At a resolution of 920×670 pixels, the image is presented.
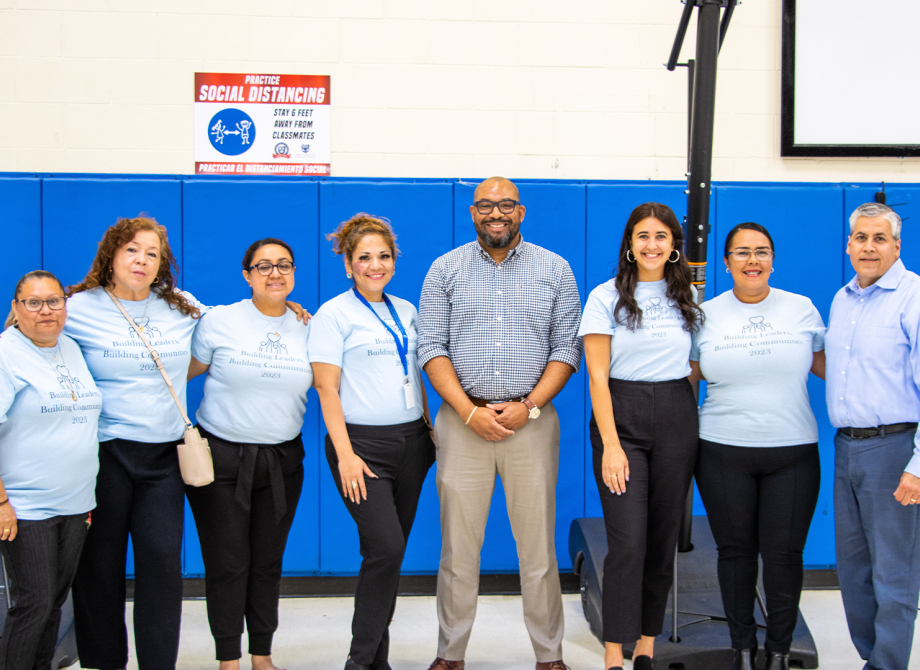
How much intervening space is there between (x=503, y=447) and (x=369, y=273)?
78 cm

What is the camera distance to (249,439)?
87.0 inches

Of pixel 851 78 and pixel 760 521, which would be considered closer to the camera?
pixel 760 521

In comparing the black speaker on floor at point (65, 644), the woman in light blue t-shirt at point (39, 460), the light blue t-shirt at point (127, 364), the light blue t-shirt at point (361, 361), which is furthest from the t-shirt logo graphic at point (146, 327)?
the black speaker on floor at point (65, 644)

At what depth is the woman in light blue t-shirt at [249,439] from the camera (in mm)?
2201

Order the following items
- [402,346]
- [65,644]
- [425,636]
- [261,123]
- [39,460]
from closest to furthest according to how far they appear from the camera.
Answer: [39,460] < [402,346] < [65,644] < [425,636] < [261,123]

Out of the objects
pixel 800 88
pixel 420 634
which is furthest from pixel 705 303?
pixel 800 88

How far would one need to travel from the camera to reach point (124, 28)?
3521 mm

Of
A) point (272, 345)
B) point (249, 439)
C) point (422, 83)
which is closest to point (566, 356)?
point (272, 345)

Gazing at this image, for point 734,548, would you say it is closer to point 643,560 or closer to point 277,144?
point 643,560

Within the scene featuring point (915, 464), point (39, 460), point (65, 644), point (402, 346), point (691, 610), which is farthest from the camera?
point (691, 610)

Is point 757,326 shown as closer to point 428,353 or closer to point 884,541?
point 884,541

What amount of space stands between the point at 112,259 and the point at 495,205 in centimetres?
129

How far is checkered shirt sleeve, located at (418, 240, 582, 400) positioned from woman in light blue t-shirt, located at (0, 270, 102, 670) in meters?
1.09

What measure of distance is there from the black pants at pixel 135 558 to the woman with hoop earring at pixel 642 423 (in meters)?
1.41
